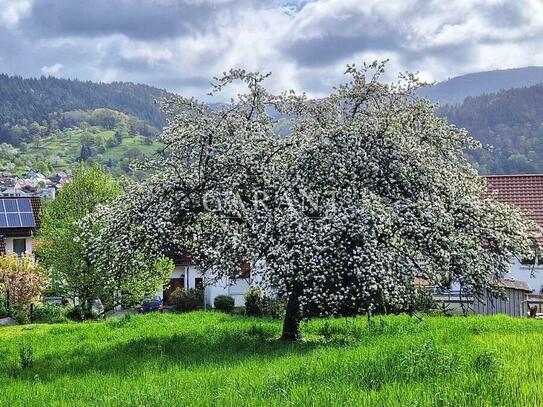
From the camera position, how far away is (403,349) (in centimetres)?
1066

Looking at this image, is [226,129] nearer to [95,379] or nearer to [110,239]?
[110,239]

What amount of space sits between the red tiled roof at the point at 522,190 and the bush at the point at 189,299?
1956 cm

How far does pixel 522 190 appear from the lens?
3944cm

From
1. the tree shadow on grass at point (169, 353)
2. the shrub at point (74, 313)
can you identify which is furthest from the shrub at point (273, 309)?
the shrub at point (74, 313)

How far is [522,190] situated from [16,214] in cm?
4156

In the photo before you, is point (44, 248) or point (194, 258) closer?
point (194, 258)

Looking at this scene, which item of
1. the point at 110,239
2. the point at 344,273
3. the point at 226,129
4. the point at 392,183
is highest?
A: the point at 226,129

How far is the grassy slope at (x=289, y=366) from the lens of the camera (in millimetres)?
7234

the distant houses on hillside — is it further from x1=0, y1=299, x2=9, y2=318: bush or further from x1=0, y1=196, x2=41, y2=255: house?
x1=0, y1=299, x2=9, y2=318: bush

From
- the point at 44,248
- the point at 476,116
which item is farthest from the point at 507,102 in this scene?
the point at 44,248

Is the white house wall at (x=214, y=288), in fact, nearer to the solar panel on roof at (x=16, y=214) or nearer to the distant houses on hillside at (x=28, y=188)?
the solar panel on roof at (x=16, y=214)

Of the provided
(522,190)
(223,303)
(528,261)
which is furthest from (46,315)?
(522,190)

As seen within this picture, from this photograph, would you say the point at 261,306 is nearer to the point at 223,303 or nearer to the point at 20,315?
the point at 20,315

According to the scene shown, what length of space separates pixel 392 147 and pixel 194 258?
538 cm
